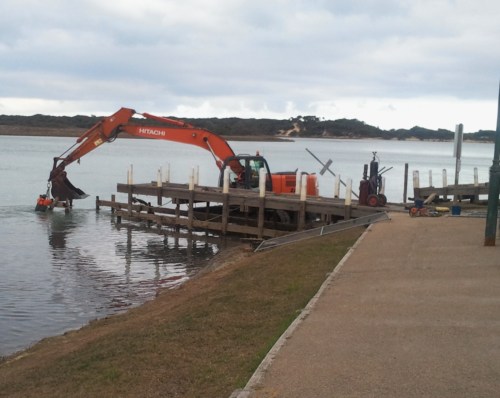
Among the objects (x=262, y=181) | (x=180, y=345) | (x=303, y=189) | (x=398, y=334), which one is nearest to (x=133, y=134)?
(x=262, y=181)

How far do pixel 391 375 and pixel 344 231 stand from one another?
10.4 metres

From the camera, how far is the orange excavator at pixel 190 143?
26156 mm

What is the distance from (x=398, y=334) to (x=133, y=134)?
2478 centimetres

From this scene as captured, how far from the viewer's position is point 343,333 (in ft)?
22.7

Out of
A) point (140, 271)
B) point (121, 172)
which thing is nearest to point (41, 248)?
point (140, 271)

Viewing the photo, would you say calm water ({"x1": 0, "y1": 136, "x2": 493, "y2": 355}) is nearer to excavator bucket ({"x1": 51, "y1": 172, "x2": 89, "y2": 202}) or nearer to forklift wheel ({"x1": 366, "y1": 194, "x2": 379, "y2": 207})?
excavator bucket ({"x1": 51, "y1": 172, "x2": 89, "y2": 202})

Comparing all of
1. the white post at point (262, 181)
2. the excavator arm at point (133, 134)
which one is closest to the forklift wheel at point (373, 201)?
the white post at point (262, 181)

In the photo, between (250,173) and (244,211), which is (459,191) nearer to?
(250,173)

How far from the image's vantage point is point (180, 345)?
7555 mm

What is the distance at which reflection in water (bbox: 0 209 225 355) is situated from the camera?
1297cm

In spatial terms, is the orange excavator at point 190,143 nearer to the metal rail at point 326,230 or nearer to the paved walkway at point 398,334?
the metal rail at point 326,230

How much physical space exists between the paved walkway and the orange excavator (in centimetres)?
1502

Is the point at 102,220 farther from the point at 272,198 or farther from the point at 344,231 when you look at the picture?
the point at 344,231

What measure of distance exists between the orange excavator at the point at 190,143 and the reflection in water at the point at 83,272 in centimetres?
269
